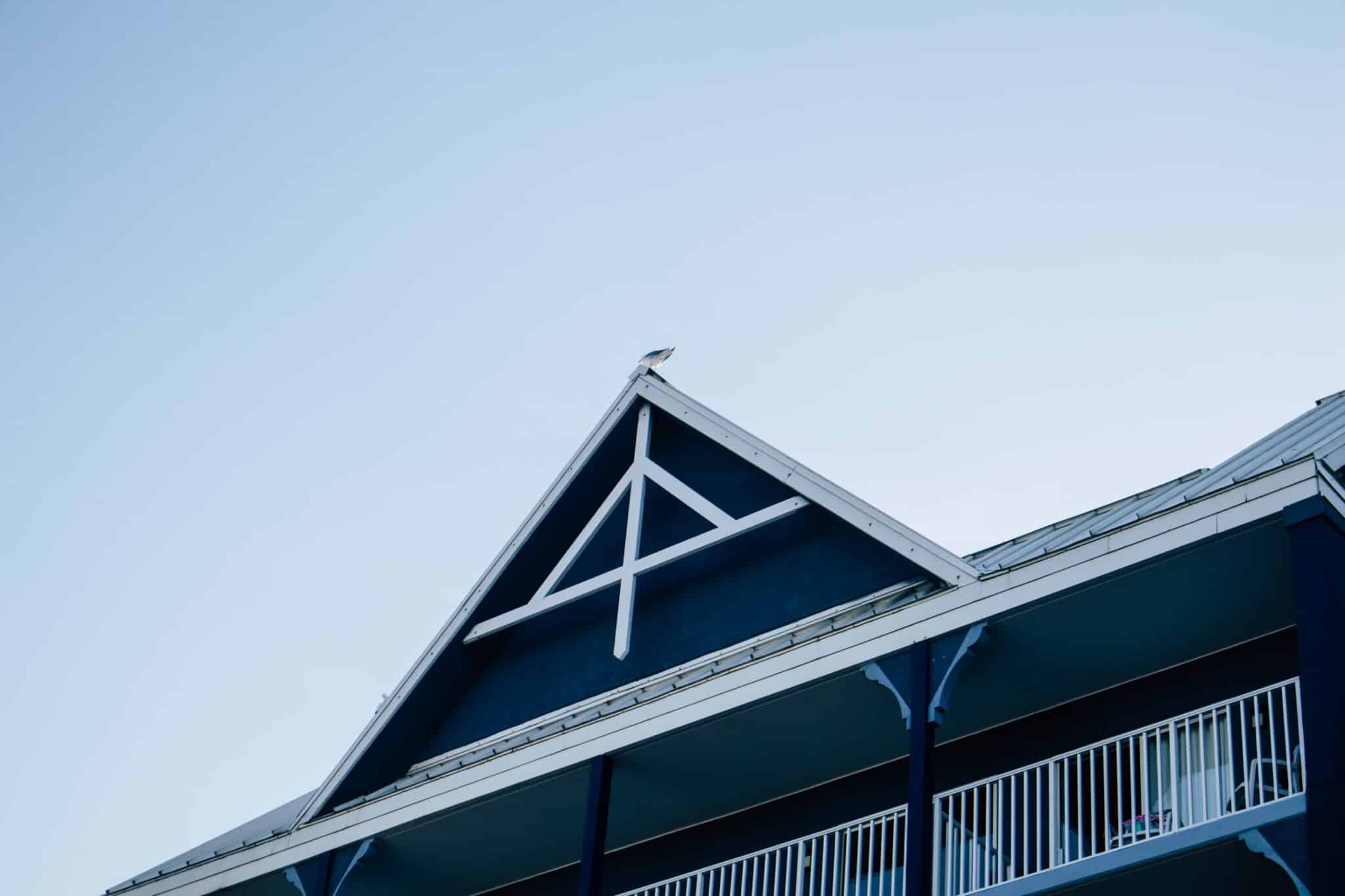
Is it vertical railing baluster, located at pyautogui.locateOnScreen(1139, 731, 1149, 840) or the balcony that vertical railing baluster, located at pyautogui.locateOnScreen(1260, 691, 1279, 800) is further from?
vertical railing baluster, located at pyautogui.locateOnScreen(1139, 731, 1149, 840)

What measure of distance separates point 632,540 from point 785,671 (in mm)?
3409

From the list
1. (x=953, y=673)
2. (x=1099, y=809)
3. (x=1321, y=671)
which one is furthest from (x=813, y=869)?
(x=1321, y=671)

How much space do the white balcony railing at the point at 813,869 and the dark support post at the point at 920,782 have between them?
1.18 metres

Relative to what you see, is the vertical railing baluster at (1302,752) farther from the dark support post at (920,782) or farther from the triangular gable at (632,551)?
the triangular gable at (632,551)

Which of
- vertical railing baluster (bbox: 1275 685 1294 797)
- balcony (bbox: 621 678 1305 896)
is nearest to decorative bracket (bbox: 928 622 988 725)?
balcony (bbox: 621 678 1305 896)

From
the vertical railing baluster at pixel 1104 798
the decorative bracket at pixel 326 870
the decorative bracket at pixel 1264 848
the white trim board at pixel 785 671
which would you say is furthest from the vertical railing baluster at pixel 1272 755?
the decorative bracket at pixel 326 870

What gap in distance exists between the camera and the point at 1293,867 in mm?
15000

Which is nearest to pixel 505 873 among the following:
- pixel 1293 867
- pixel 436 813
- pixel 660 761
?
pixel 436 813

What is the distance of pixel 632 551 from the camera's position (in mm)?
21812

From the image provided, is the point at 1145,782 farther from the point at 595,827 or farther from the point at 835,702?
the point at 595,827

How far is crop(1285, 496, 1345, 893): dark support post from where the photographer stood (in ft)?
46.7

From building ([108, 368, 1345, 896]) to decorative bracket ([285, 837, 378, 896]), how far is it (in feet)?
0.13

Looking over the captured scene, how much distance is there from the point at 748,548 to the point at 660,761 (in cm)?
269

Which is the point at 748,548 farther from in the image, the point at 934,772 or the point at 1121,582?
the point at 1121,582
